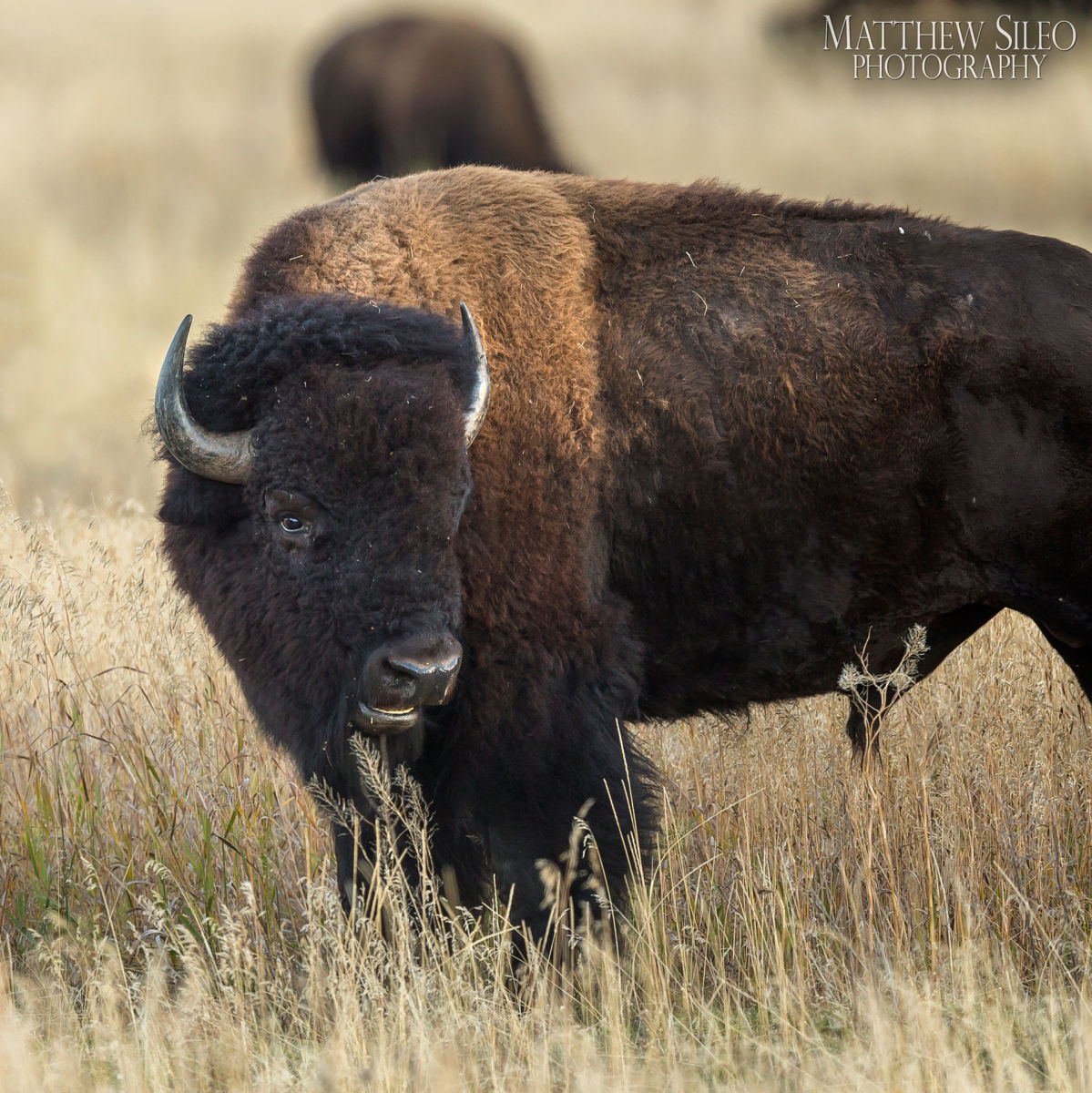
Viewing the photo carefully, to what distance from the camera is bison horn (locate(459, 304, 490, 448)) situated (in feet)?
10.9

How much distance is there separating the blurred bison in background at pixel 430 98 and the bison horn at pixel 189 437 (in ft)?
37.2

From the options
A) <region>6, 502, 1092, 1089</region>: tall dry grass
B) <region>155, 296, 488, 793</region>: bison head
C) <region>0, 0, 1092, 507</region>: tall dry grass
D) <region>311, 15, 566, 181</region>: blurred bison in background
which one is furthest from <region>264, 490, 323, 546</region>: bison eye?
<region>311, 15, 566, 181</region>: blurred bison in background

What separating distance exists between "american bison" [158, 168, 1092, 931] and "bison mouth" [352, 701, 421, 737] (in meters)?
0.01

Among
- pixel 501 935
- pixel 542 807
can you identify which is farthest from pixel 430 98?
pixel 501 935

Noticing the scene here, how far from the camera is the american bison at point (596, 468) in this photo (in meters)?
3.25

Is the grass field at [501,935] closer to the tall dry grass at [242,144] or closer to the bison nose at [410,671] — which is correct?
the bison nose at [410,671]

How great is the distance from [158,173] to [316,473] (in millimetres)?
17289

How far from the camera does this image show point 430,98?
14.4 meters

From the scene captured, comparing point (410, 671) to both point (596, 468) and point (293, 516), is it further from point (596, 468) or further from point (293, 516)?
point (596, 468)

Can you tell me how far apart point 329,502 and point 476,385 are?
501 mm

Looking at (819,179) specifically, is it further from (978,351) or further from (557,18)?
(978,351)

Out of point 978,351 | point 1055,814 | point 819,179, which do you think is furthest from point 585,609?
point 819,179

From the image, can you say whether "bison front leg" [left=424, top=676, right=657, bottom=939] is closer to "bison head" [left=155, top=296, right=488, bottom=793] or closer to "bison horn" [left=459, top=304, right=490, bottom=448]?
"bison head" [left=155, top=296, right=488, bottom=793]

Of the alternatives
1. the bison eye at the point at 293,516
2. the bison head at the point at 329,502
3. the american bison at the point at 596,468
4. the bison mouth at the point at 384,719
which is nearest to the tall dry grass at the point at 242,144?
the american bison at the point at 596,468
